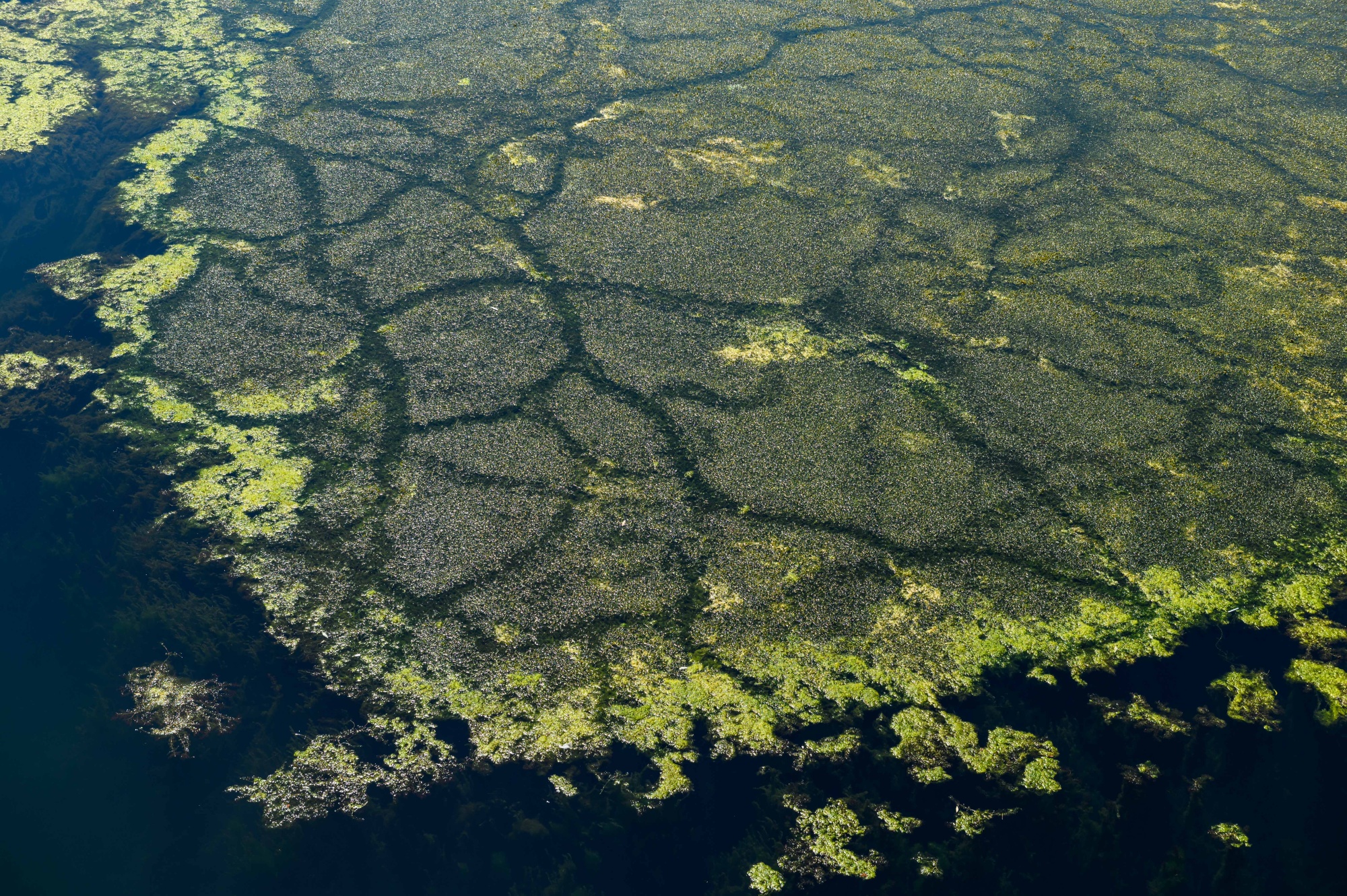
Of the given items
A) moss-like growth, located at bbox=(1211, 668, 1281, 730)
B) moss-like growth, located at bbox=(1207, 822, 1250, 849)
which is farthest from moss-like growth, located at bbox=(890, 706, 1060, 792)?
moss-like growth, located at bbox=(1211, 668, 1281, 730)

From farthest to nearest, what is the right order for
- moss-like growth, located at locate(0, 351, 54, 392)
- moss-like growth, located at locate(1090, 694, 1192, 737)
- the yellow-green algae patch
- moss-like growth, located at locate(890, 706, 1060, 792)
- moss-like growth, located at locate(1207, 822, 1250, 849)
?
the yellow-green algae patch → moss-like growth, located at locate(0, 351, 54, 392) → moss-like growth, located at locate(1090, 694, 1192, 737) → moss-like growth, located at locate(890, 706, 1060, 792) → moss-like growth, located at locate(1207, 822, 1250, 849)

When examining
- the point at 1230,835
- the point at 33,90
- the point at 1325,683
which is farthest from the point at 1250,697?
the point at 33,90

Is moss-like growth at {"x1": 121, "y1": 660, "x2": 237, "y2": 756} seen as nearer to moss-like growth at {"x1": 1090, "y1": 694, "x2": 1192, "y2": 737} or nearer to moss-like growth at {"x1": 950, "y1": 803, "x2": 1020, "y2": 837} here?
moss-like growth at {"x1": 950, "y1": 803, "x2": 1020, "y2": 837}

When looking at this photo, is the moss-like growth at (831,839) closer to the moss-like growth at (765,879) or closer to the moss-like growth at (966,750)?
the moss-like growth at (765,879)

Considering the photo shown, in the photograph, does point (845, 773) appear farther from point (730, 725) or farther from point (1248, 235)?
point (1248, 235)

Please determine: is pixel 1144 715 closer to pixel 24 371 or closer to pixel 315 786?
pixel 315 786
